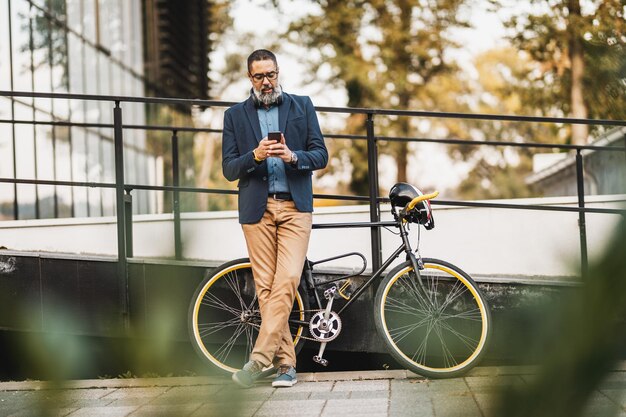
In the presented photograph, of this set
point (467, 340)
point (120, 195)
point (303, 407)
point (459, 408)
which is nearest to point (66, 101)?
point (120, 195)

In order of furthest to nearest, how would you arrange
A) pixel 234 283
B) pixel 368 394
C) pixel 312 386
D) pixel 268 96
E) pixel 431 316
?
pixel 234 283 → pixel 431 316 → pixel 312 386 → pixel 268 96 → pixel 368 394

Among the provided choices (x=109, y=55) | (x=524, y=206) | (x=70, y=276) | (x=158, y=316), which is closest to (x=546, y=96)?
(x=109, y=55)

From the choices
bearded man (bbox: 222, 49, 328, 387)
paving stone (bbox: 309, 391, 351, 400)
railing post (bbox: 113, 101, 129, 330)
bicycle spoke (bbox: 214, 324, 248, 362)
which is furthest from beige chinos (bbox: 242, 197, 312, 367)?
railing post (bbox: 113, 101, 129, 330)

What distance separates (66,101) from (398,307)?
34.0 ft

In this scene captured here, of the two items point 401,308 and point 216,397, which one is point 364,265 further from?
point 216,397

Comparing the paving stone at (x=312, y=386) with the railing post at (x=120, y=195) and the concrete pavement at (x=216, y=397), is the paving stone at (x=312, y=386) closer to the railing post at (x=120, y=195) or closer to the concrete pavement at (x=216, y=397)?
the railing post at (x=120, y=195)

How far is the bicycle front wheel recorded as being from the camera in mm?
4879

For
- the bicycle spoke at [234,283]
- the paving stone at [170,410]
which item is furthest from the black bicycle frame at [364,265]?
the paving stone at [170,410]

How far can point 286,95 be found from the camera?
4711mm

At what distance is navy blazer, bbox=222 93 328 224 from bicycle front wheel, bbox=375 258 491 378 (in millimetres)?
705

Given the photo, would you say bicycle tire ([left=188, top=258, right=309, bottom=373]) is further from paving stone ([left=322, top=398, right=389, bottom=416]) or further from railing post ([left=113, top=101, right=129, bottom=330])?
paving stone ([left=322, top=398, right=389, bottom=416])

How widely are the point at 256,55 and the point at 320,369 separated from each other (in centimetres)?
222

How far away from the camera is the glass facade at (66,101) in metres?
11.8

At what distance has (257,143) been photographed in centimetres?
469
